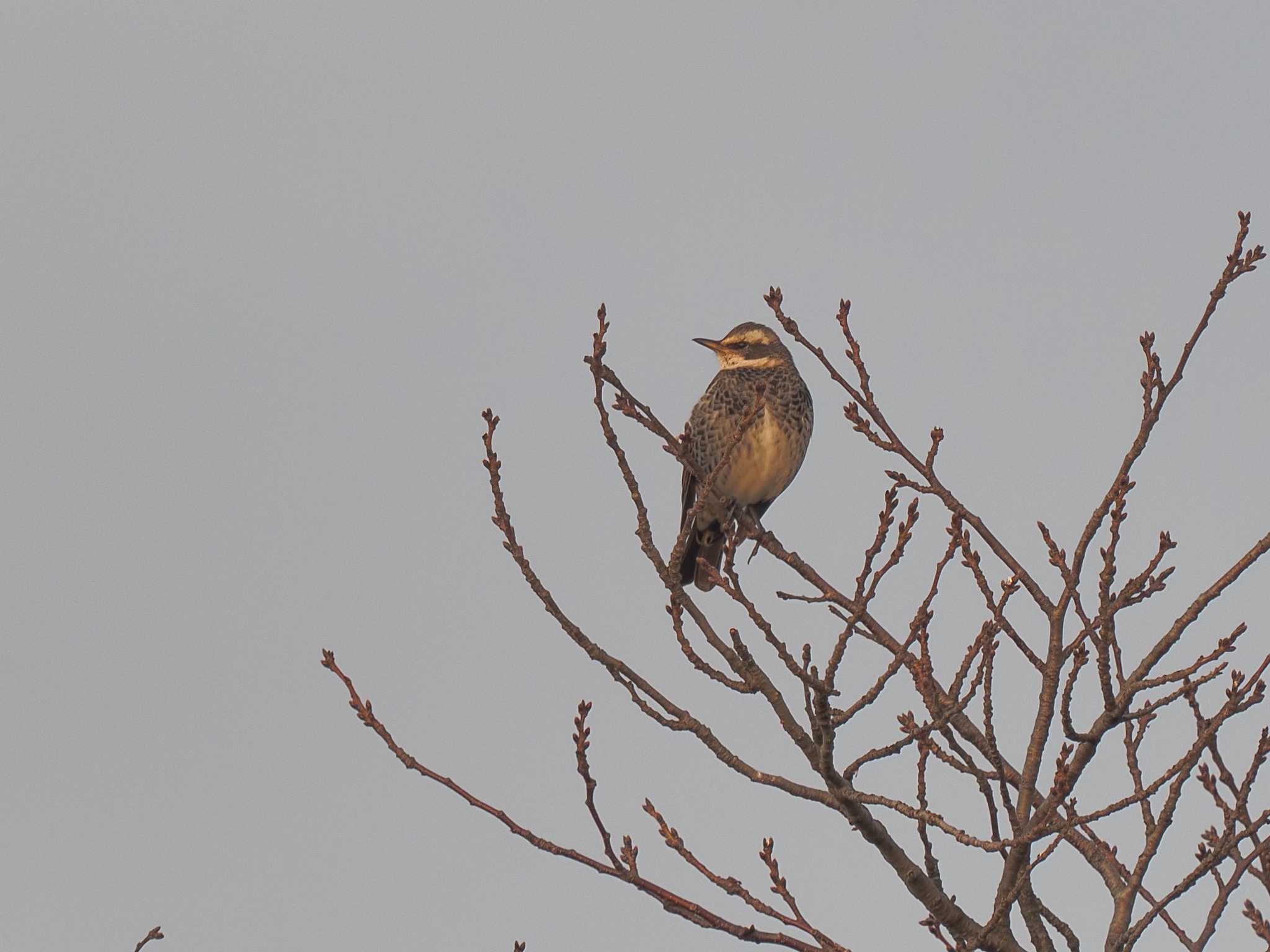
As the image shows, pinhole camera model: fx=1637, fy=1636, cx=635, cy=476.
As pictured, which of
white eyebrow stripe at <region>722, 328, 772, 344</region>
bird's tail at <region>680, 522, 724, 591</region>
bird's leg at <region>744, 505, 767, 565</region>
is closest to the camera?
bird's leg at <region>744, 505, 767, 565</region>

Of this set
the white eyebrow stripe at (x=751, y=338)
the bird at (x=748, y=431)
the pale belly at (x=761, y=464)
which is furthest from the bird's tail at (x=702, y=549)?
the white eyebrow stripe at (x=751, y=338)

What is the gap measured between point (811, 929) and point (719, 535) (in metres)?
5.81

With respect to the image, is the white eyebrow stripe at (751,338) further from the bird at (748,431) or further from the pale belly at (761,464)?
the pale belly at (761,464)

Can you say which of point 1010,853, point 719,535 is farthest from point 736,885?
point 719,535

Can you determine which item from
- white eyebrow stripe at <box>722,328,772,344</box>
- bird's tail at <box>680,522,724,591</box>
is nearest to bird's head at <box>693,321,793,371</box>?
white eyebrow stripe at <box>722,328,772,344</box>

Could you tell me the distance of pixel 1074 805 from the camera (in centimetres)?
420

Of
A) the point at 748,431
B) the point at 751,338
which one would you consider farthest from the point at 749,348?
the point at 748,431

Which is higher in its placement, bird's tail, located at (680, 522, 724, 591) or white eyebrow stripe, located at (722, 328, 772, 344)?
white eyebrow stripe, located at (722, 328, 772, 344)

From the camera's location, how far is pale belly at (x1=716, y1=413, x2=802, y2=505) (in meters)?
9.42

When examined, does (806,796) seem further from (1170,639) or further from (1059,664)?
(1170,639)

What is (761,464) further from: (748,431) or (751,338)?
(751,338)

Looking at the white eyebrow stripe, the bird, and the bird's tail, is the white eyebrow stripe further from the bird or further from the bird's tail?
the bird's tail

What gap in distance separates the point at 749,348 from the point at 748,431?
2.96 feet

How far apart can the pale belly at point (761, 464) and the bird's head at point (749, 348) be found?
Result: 2.04 ft
